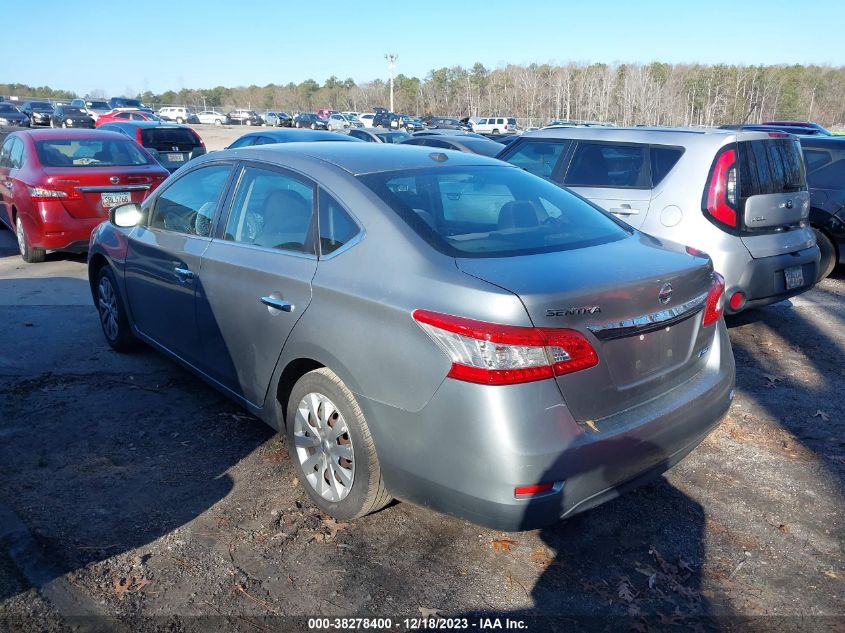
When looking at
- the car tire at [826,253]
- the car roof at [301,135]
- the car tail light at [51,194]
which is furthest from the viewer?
the car roof at [301,135]

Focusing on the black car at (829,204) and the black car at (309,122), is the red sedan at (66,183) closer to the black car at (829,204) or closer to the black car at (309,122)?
the black car at (829,204)

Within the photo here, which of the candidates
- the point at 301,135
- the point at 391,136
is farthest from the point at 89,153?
the point at 391,136

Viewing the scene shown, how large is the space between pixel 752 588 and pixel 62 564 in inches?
113

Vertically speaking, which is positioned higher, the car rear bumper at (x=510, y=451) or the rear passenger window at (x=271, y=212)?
the rear passenger window at (x=271, y=212)

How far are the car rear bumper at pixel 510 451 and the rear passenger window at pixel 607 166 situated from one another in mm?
3492

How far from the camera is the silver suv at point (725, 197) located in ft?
17.9

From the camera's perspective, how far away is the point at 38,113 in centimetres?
4406

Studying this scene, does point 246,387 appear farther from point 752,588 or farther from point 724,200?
point 724,200

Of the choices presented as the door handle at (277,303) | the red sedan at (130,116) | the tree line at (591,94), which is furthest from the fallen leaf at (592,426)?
the tree line at (591,94)

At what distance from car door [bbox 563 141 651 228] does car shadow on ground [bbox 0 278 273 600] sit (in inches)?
136

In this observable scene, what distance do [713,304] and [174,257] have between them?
10.2 ft

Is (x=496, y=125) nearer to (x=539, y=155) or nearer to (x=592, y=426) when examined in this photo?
(x=539, y=155)

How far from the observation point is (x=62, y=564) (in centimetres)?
300

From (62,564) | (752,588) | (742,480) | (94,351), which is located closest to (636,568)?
(752,588)
